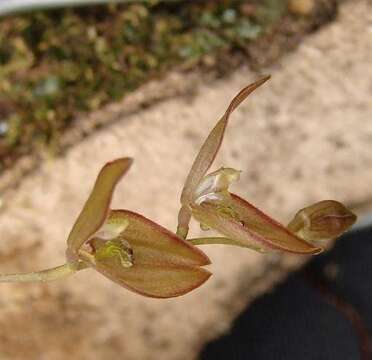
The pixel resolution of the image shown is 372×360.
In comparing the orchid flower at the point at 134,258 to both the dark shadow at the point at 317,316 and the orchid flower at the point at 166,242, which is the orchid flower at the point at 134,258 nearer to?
the orchid flower at the point at 166,242

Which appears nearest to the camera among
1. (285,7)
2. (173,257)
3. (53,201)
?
(173,257)

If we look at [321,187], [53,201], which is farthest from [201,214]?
[321,187]

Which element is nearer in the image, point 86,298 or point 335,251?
point 86,298

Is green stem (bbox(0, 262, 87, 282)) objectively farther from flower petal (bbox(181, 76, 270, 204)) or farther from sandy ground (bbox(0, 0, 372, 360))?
sandy ground (bbox(0, 0, 372, 360))

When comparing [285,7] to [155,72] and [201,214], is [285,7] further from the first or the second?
[201,214]

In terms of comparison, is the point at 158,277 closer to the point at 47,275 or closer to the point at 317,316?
the point at 47,275

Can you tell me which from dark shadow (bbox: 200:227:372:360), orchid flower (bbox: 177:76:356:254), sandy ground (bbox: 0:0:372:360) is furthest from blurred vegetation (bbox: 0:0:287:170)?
orchid flower (bbox: 177:76:356:254)
